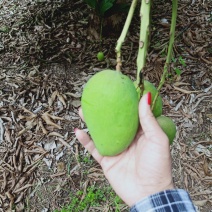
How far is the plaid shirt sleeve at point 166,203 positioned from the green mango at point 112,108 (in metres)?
0.16

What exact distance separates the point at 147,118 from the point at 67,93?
1396 mm

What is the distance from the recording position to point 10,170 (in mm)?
1839

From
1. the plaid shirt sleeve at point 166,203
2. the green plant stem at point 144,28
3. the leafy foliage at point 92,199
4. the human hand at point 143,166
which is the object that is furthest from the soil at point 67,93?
the green plant stem at point 144,28

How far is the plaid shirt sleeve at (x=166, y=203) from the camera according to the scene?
2.71ft

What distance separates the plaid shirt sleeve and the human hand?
4 cm

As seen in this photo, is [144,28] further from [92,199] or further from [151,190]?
[92,199]

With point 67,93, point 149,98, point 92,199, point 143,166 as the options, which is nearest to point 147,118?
point 149,98

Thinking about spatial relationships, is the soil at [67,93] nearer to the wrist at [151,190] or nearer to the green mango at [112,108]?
the wrist at [151,190]

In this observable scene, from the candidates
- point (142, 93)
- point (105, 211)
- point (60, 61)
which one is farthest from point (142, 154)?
point (60, 61)

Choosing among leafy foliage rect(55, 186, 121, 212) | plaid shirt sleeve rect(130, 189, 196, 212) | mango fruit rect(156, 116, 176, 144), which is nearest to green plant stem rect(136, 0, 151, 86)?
mango fruit rect(156, 116, 176, 144)

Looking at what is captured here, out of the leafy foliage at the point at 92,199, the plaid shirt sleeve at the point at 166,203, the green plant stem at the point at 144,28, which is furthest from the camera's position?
the leafy foliage at the point at 92,199

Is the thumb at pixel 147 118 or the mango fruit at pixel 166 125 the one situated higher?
the thumb at pixel 147 118

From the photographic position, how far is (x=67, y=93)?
215 centimetres

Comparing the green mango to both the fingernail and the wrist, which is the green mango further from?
the wrist
